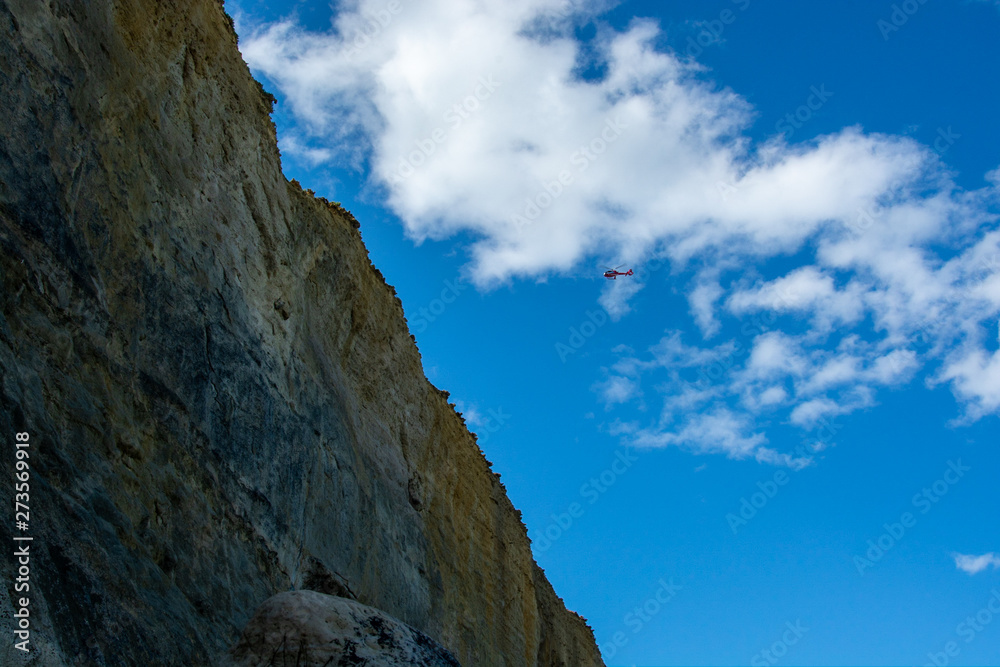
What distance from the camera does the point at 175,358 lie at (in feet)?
36.1

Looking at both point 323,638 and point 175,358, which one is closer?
point 323,638

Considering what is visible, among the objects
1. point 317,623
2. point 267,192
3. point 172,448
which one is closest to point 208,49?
point 267,192

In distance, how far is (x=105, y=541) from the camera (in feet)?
25.9

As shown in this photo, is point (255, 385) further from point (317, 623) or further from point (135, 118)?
point (317, 623)

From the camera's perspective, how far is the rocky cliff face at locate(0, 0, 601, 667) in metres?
7.90

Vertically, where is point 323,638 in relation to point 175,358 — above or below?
below

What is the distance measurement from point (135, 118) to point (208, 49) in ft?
10.1

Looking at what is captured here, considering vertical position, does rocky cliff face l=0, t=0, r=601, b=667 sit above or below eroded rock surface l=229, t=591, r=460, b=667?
above

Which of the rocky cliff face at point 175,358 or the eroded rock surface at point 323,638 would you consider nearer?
the eroded rock surface at point 323,638

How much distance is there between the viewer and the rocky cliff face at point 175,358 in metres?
7.90

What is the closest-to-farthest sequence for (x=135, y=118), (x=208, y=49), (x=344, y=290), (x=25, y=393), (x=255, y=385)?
(x=25, y=393) → (x=135, y=118) → (x=255, y=385) → (x=208, y=49) → (x=344, y=290)

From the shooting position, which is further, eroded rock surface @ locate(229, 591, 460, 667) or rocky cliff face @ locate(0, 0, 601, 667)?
rocky cliff face @ locate(0, 0, 601, 667)

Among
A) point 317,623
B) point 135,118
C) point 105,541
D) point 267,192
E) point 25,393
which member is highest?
point 267,192

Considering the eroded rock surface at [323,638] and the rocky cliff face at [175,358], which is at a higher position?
the rocky cliff face at [175,358]
